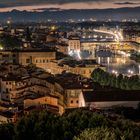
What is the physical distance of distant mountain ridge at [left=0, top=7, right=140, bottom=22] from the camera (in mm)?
101500

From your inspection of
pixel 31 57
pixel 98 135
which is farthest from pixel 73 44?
pixel 98 135

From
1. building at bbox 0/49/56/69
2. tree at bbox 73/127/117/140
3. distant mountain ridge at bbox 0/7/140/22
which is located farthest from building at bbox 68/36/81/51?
distant mountain ridge at bbox 0/7/140/22

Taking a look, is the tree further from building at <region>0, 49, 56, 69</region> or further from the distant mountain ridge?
the distant mountain ridge

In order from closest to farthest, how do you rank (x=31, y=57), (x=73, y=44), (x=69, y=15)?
(x=31, y=57) → (x=73, y=44) → (x=69, y=15)

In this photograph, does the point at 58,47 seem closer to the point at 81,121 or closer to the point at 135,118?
the point at 135,118

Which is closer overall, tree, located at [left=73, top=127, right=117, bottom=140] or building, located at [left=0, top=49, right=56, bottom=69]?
tree, located at [left=73, top=127, right=117, bottom=140]

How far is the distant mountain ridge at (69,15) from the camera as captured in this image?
102 m

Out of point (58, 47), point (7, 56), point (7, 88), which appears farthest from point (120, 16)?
point (7, 88)

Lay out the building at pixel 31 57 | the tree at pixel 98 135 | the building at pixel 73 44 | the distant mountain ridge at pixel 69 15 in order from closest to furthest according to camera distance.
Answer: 1. the tree at pixel 98 135
2. the building at pixel 31 57
3. the building at pixel 73 44
4. the distant mountain ridge at pixel 69 15

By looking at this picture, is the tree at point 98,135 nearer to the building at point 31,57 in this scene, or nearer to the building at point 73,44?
the building at point 31,57

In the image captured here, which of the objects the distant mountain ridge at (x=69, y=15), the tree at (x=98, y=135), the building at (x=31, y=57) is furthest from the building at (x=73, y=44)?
the distant mountain ridge at (x=69, y=15)

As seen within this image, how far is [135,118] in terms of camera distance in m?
8.76

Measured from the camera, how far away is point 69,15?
11056cm

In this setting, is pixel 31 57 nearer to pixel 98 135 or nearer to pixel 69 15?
pixel 98 135
